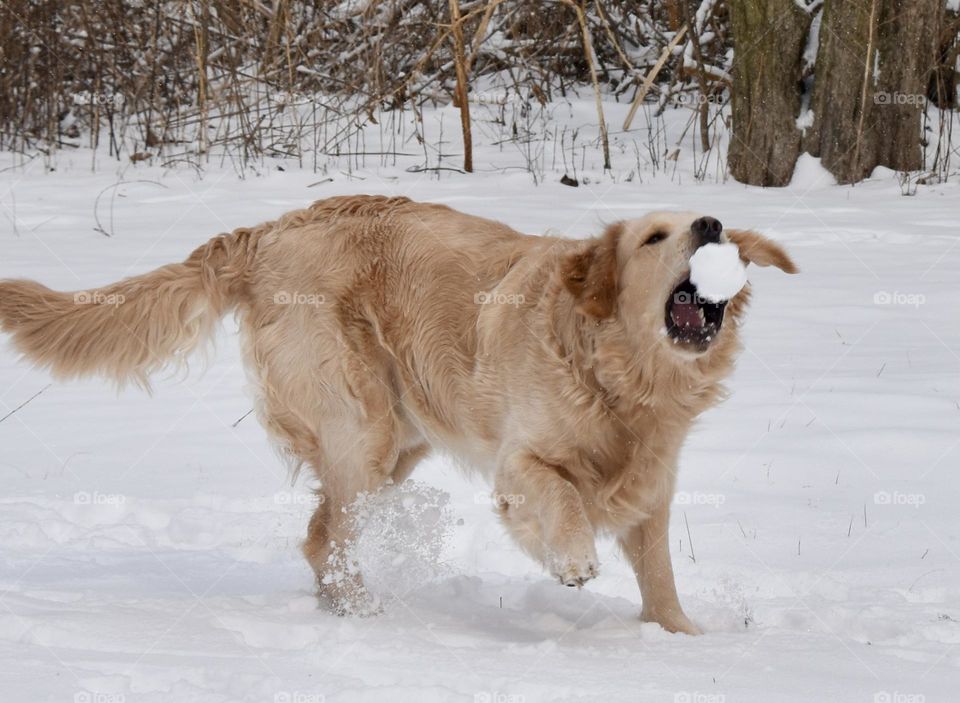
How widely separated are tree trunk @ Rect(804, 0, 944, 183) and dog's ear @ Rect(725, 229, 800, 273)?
665cm

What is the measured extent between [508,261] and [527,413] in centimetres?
66

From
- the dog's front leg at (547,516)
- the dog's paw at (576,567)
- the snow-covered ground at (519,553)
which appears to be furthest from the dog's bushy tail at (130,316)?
the dog's paw at (576,567)

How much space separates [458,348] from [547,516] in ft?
2.81

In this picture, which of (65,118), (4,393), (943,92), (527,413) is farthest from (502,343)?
(65,118)

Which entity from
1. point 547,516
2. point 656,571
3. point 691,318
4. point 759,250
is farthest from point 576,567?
point 759,250

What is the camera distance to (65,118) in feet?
42.1

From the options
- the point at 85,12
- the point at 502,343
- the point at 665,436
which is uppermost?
the point at 85,12

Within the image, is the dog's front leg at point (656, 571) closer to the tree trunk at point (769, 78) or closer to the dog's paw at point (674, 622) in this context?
the dog's paw at point (674, 622)

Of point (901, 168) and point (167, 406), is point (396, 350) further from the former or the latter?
point (901, 168)

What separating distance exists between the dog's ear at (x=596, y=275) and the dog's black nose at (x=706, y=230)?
371 mm

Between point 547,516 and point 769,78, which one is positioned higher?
point 769,78

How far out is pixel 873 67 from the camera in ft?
32.4

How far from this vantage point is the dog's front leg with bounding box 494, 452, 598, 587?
11.4ft

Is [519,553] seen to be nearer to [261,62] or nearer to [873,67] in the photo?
[873,67]
